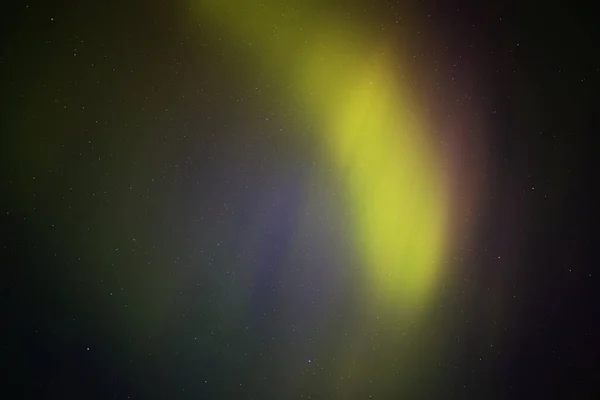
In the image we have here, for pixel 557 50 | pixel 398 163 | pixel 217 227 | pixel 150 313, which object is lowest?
pixel 150 313

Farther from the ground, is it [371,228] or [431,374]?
[371,228]

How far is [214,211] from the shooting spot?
2.11 ft

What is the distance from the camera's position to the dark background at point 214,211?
61 cm

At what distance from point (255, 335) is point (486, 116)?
435 mm

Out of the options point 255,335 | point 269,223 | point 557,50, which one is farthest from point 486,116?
point 255,335

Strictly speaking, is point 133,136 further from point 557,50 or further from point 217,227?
point 557,50

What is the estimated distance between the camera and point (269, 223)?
2.13 ft

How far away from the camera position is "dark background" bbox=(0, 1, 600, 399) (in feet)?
2.01

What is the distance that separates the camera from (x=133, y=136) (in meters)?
0.63

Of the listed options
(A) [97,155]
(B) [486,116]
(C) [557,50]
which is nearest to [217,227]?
(A) [97,155]

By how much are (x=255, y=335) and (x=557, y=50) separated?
57 centimetres

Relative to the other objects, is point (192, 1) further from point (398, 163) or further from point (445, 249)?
point (445, 249)

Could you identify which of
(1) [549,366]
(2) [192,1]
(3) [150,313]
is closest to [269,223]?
(3) [150,313]

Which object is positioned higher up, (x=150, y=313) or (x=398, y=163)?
(x=398, y=163)
